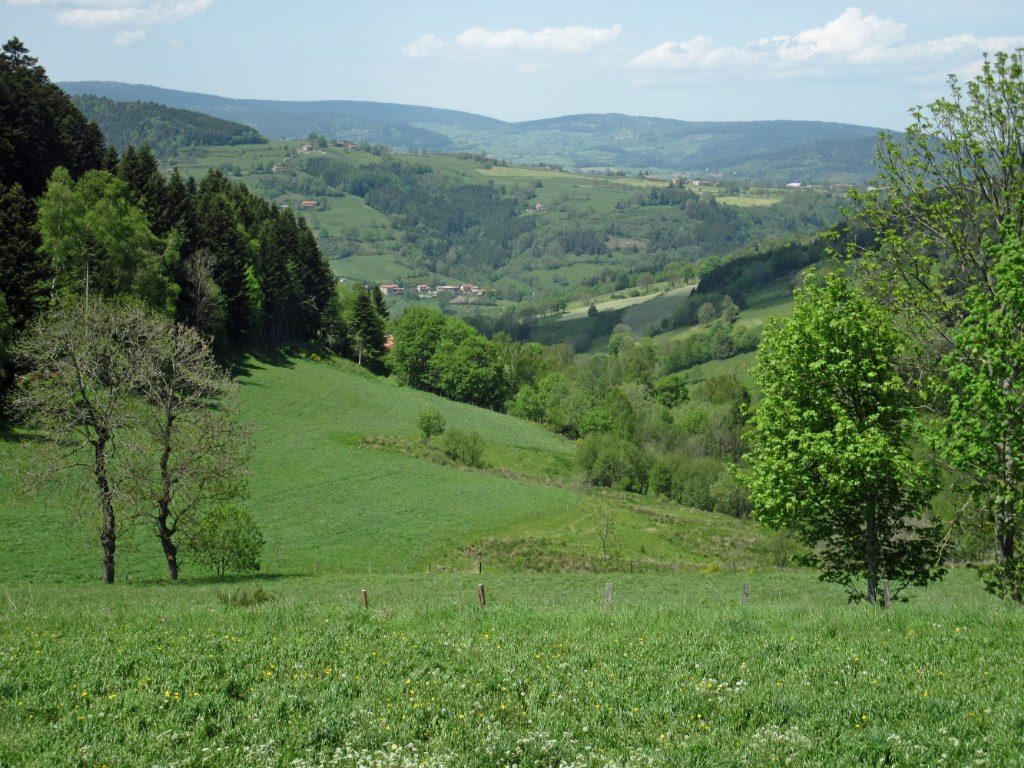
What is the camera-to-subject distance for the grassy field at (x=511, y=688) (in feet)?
29.9

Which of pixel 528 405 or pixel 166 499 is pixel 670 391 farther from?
pixel 166 499

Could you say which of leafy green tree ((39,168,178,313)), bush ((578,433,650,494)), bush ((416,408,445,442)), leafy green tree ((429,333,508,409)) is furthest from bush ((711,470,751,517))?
leafy green tree ((39,168,178,313))

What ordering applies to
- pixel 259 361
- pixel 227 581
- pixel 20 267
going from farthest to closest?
1. pixel 259 361
2. pixel 20 267
3. pixel 227 581

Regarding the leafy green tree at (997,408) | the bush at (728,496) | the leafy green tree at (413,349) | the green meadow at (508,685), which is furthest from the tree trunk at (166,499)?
the leafy green tree at (413,349)

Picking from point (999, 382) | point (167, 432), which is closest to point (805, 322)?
point (999, 382)

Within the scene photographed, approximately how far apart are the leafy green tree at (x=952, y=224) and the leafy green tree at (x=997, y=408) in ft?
0.30

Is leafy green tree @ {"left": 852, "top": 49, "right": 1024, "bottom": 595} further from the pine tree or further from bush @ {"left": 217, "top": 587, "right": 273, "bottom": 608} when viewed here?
the pine tree

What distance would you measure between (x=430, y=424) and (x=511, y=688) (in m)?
65.3

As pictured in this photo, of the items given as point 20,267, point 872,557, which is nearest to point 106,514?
point 20,267

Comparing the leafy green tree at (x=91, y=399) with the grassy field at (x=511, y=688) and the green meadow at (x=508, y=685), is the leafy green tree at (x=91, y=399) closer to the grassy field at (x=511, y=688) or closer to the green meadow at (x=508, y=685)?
the green meadow at (x=508, y=685)

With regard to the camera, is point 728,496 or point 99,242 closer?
point 99,242

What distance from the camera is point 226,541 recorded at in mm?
36656

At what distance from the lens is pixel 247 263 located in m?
85.2

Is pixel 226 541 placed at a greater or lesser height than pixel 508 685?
lesser
